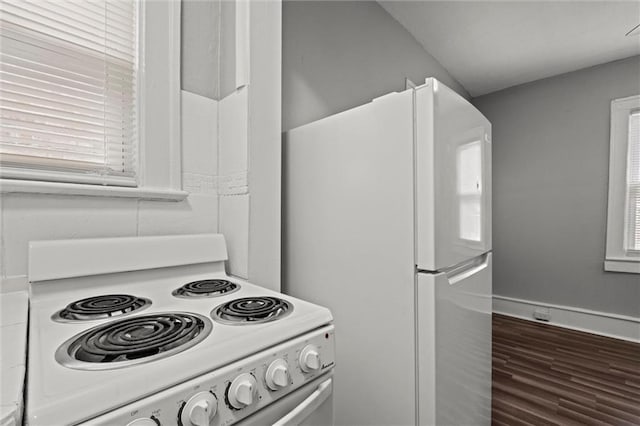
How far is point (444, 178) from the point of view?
3.28 feet

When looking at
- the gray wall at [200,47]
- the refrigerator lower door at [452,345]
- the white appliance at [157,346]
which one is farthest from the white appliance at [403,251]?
the gray wall at [200,47]

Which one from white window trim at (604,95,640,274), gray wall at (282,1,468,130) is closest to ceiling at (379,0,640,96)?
gray wall at (282,1,468,130)

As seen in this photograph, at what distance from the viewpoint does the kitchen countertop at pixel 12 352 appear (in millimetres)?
389

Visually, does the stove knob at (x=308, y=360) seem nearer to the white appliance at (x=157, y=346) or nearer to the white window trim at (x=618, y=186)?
the white appliance at (x=157, y=346)

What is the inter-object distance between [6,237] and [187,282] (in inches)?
20.2

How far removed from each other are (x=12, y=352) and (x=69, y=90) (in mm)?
862

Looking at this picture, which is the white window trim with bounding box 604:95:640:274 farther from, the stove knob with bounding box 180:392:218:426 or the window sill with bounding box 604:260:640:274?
the stove knob with bounding box 180:392:218:426

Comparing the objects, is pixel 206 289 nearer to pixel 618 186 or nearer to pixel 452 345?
pixel 452 345

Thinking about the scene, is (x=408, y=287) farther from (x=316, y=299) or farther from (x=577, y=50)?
(x=577, y=50)

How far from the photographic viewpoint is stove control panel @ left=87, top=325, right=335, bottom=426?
1.59ft

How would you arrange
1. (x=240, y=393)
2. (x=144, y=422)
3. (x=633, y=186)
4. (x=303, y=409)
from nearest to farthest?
(x=144, y=422)
(x=240, y=393)
(x=303, y=409)
(x=633, y=186)

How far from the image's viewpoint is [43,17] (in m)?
0.98

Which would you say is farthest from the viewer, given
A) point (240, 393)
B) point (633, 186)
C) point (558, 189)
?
point (558, 189)

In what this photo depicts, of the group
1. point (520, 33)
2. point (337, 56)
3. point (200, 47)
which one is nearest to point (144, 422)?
point (200, 47)
